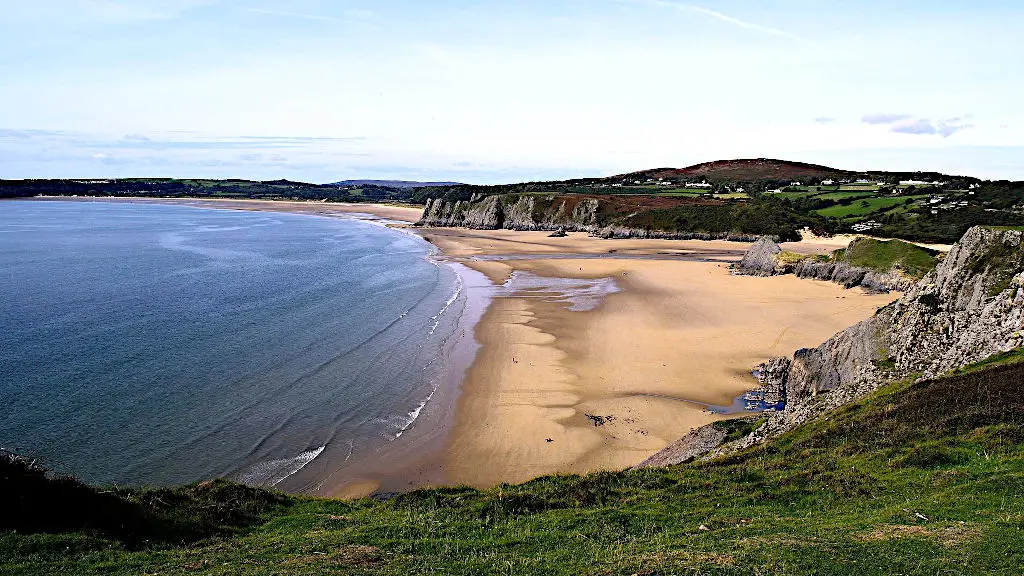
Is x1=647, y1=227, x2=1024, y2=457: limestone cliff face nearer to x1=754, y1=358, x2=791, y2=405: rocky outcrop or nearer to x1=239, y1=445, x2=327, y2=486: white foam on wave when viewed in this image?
x1=754, y1=358, x2=791, y2=405: rocky outcrop

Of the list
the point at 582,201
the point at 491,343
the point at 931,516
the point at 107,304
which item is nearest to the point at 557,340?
the point at 491,343

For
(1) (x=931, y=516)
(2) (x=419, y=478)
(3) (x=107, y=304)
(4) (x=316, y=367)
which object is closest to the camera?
(1) (x=931, y=516)

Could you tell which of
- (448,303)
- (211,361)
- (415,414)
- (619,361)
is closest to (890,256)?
(619,361)

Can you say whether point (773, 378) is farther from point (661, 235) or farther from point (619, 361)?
point (661, 235)

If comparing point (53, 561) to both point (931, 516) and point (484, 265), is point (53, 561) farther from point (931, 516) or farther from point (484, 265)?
point (484, 265)

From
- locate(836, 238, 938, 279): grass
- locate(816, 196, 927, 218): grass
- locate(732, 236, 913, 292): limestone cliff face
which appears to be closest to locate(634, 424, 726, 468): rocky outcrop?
locate(732, 236, 913, 292): limestone cliff face
